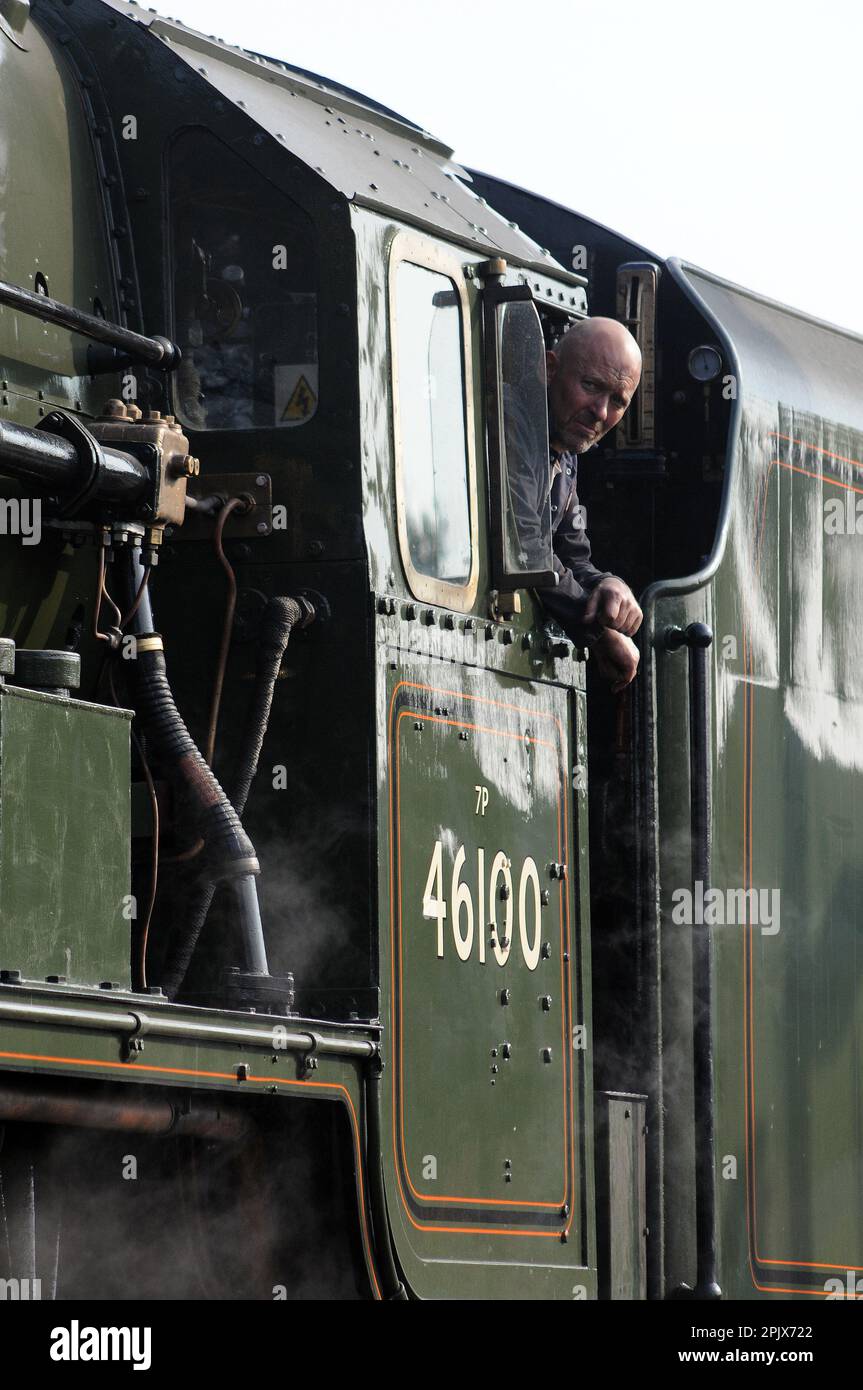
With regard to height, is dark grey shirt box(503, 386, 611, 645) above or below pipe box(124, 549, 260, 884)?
above

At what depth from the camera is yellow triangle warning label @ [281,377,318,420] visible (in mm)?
5250

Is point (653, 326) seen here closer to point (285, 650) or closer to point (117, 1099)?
point (285, 650)

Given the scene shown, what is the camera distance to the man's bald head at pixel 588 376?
6.19 meters

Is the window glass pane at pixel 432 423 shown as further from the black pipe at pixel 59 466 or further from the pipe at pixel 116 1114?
the pipe at pixel 116 1114

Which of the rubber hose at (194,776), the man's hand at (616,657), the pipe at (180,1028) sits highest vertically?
the man's hand at (616,657)

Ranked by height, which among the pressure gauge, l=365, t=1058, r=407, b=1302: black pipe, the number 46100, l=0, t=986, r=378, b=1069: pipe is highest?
the pressure gauge

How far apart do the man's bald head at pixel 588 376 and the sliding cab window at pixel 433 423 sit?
0.56m

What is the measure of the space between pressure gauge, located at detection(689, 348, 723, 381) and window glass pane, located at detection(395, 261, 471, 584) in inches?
58.3

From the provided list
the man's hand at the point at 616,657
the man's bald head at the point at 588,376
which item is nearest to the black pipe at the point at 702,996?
the man's hand at the point at 616,657

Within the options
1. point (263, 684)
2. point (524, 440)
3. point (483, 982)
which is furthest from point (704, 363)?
point (263, 684)

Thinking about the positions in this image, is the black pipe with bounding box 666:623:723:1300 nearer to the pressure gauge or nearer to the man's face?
the man's face

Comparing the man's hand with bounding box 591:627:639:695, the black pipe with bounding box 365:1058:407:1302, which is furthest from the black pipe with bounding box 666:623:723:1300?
the black pipe with bounding box 365:1058:407:1302

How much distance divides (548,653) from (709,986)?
1.12m
